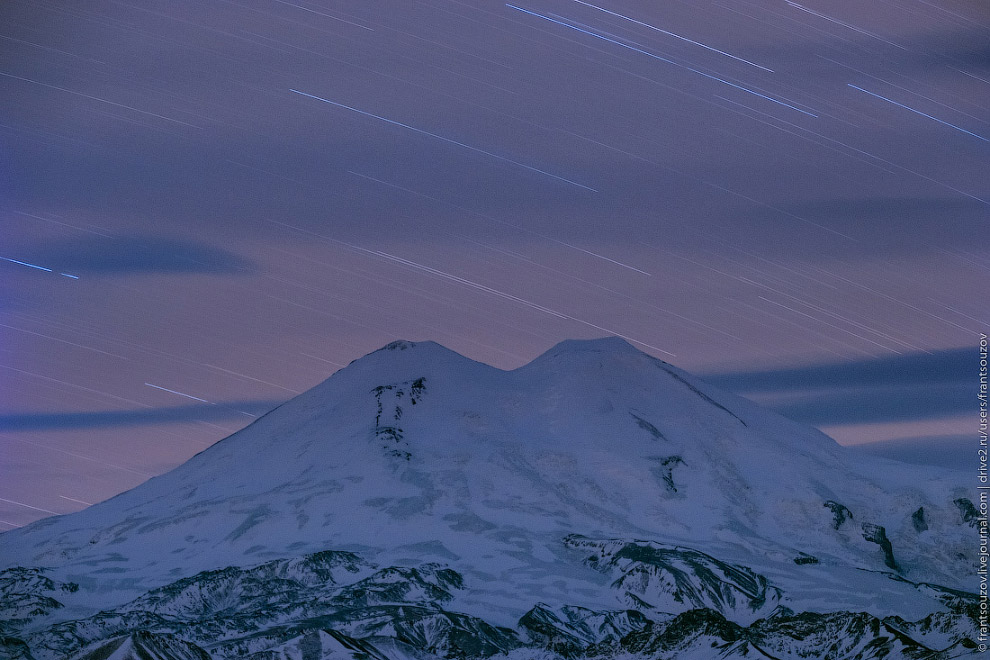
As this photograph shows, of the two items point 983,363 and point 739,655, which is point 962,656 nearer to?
point 739,655

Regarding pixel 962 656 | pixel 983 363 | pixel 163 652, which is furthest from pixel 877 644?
pixel 163 652

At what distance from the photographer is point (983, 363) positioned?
156 metres

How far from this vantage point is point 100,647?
197500mm

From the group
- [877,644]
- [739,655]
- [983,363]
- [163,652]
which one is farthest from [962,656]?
[163,652]

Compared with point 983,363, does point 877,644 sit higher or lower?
lower

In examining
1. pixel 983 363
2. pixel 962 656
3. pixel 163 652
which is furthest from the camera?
pixel 163 652

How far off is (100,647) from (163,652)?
889cm

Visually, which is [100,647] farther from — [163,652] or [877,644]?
[877,644]

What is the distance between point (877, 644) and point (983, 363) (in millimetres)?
59347

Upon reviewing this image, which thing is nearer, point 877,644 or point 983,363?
point 983,363

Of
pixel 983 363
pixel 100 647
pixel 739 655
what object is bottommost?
pixel 100 647

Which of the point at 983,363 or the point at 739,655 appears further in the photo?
the point at 739,655

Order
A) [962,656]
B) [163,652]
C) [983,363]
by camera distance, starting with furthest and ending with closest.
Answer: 1. [163,652]
2. [962,656]
3. [983,363]

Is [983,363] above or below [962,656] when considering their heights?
above
